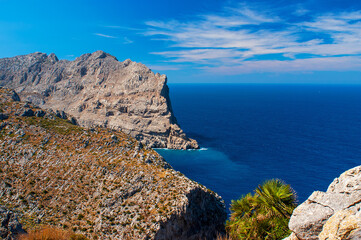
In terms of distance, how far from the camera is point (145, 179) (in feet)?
135

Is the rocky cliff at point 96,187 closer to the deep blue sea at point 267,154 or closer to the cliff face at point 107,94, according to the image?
the deep blue sea at point 267,154

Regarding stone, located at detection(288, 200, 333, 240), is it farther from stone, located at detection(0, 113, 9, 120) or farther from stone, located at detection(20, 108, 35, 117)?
stone, located at detection(20, 108, 35, 117)

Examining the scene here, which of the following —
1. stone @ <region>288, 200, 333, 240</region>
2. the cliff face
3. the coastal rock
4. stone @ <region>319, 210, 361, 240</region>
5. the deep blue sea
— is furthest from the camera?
the cliff face

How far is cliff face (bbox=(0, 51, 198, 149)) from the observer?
133625mm

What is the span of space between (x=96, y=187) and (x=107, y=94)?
128196mm

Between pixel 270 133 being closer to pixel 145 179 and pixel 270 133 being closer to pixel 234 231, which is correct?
pixel 145 179

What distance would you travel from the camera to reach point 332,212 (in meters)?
11.8

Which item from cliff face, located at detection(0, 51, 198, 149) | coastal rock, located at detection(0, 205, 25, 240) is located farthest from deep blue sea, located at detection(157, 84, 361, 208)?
coastal rock, located at detection(0, 205, 25, 240)

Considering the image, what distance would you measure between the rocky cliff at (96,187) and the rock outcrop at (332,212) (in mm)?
22499

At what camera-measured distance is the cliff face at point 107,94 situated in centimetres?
13362

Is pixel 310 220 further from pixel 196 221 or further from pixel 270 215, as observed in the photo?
pixel 196 221

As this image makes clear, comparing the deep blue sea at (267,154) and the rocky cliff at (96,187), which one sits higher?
the rocky cliff at (96,187)

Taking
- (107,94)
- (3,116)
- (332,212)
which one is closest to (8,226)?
(332,212)

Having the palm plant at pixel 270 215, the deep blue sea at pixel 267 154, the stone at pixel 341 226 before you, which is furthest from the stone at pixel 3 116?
the stone at pixel 341 226
